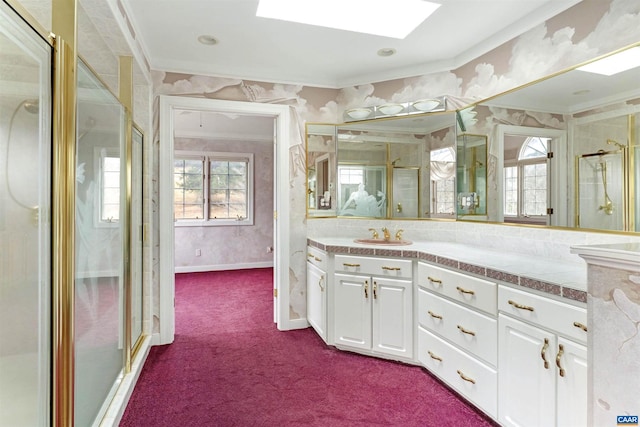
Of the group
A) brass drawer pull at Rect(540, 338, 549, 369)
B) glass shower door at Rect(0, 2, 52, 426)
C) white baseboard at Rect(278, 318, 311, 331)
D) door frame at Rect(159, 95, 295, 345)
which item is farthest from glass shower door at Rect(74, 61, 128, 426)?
brass drawer pull at Rect(540, 338, 549, 369)

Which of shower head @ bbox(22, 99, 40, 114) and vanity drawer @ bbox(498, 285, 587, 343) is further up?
shower head @ bbox(22, 99, 40, 114)

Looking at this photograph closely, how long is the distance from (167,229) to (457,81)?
2757 mm

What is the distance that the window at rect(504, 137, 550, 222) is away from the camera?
218 cm

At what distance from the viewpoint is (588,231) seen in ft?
6.22

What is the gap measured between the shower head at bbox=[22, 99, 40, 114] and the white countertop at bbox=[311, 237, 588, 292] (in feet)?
6.65

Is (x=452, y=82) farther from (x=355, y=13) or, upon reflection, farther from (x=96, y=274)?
(x=96, y=274)

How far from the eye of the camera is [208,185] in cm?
613

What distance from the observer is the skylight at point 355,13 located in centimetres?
215

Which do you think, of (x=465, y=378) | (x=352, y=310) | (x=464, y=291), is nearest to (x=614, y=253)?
(x=464, y=291)

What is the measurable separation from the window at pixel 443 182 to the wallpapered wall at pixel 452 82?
43 cm

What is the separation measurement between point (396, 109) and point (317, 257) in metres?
1.52

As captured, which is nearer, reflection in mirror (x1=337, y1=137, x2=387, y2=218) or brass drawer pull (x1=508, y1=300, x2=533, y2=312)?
brass drawer pull (x1=508, y1=300, x2=533, y2=312)

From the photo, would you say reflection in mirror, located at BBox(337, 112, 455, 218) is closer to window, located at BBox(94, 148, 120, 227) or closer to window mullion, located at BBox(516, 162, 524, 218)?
window mullion, located at BBox(516, 162, 524, 218)

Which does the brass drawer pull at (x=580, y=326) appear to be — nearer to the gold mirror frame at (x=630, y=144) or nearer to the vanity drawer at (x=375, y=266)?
the gold mirror frame at (x=630, y=144)
